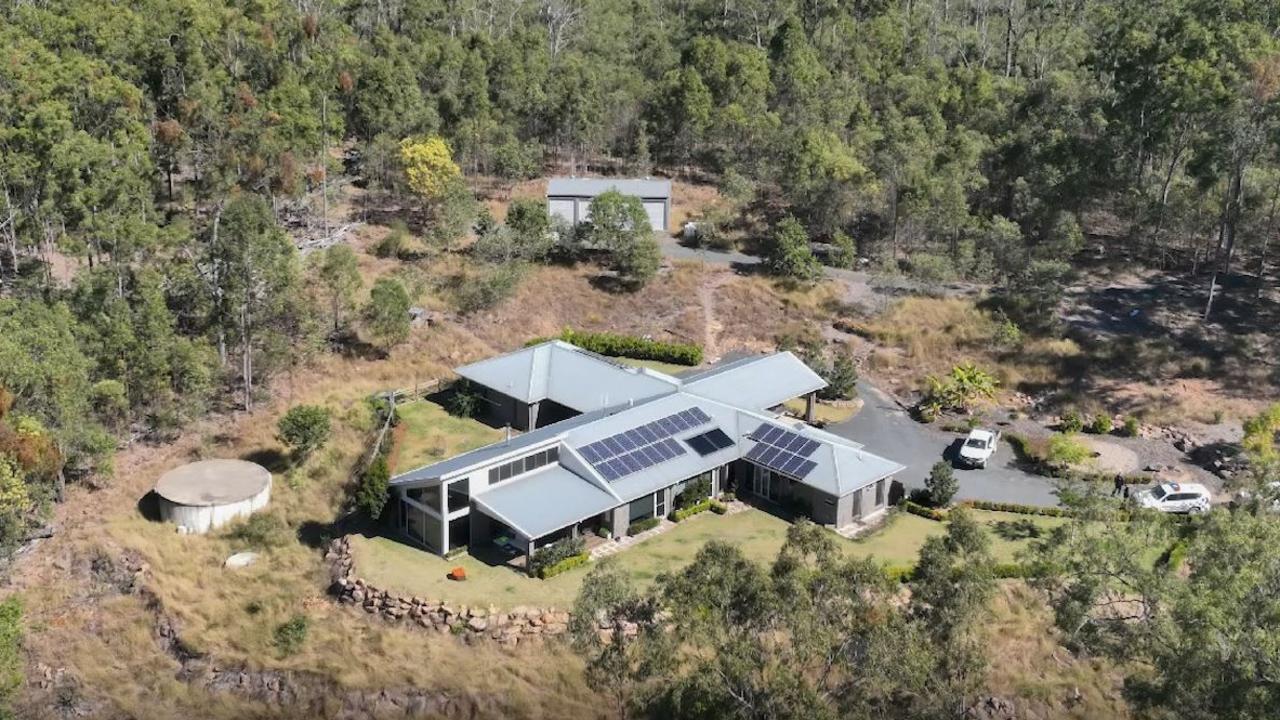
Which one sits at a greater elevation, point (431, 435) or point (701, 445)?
point (701, 445)

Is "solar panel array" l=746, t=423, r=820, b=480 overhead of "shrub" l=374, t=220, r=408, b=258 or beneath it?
beneath

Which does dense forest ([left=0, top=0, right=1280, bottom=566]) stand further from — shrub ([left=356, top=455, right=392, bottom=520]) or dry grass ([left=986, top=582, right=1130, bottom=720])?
dry grass ([left=986, top=582, right=1130, bottom=720])

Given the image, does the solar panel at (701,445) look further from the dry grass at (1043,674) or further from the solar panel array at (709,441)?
the dry grass at (1043,674)

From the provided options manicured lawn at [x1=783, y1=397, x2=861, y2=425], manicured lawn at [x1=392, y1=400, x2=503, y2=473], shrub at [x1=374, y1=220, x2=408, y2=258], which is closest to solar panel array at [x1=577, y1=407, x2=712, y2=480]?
manicured lawn at [x1=392, y1=400, x2=503, y2=473]

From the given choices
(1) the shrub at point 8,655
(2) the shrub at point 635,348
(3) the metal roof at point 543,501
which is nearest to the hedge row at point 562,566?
(3) the metal roof at point 543,501

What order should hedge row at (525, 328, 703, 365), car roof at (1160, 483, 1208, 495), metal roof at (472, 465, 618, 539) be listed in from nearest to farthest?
metal roof at (472, 465, 618, 539), car roof at (1160, 483, 1208, 495), hedge row at (525, 328, 703, 365)

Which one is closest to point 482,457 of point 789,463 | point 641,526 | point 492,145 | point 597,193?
Answer: point 641,526

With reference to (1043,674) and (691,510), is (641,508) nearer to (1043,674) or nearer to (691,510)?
(691,510)
